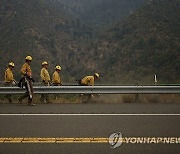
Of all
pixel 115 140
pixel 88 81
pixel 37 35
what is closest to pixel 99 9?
pixel 37 35

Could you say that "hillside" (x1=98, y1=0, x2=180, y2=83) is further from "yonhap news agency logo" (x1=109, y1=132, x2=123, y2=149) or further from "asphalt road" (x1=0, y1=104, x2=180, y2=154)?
"yonhap news agency logo" (x1=109, y1=132, x2=123, y2=149)

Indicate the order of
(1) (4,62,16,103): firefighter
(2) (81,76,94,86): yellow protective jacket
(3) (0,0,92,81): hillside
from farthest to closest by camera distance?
(3) (0,0,92,81): hillside, (2) (81,76,94,86): yellow protective jacket, (1) (4,62,16,103): firefighter

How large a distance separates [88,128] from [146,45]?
44969 mm

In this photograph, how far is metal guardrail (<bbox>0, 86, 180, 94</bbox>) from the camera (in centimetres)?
1159

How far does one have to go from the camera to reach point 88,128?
693 cm

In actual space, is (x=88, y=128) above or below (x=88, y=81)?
below

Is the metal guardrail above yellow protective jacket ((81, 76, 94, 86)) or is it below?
below

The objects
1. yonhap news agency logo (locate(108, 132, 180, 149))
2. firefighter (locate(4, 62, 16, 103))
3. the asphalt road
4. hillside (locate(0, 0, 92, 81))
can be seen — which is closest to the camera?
the asphalt road

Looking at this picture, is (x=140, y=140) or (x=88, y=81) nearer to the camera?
(x=140, y=140)

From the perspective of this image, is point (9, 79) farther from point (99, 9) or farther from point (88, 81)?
point (99, 9)

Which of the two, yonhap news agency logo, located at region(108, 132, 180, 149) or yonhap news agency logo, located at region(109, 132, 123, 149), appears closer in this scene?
yonhap news agency logo, located at region(109, 132, 123, 149)

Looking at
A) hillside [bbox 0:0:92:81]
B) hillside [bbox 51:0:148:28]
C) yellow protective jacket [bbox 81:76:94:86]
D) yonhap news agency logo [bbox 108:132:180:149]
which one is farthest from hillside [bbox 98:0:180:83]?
yonhap news agency logo [bbox 108:132:180:149]

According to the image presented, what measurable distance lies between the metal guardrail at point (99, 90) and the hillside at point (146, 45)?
94.8ft

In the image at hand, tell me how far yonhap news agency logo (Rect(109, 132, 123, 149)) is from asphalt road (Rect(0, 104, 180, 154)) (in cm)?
8
